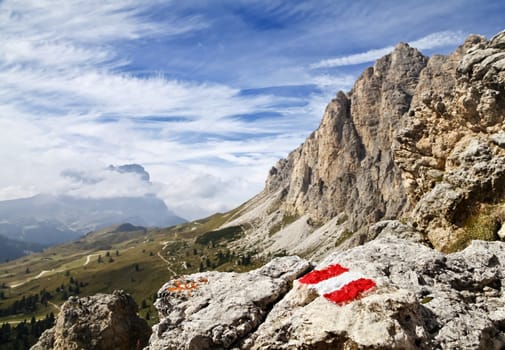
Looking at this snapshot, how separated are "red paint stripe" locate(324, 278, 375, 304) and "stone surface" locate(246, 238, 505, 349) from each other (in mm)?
505

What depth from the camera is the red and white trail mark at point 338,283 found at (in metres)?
20.5

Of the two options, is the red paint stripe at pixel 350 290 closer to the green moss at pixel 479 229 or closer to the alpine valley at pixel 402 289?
the alpine valley at pixel 402 289

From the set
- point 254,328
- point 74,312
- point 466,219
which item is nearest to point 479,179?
point 466,219

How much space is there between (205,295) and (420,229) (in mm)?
29605

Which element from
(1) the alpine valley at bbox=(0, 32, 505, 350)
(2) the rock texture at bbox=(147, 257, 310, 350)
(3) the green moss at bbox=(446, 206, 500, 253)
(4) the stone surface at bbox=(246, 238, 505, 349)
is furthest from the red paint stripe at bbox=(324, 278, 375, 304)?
(3) the green moss at bbox=(446, 206, 500, 253)

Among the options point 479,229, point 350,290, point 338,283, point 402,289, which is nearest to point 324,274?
point 338,283

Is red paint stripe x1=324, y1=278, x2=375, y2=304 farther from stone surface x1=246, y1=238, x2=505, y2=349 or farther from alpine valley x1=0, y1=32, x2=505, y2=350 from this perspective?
stone surface x1=246, y1=238, x2=505, y2=349

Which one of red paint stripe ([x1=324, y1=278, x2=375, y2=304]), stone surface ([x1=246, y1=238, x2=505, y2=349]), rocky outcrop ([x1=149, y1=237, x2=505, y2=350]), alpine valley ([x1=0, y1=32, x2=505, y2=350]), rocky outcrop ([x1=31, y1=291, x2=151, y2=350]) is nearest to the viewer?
stone surface ([x1=246, y1=238, x2=505, y2=349])

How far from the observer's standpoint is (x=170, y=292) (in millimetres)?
29953

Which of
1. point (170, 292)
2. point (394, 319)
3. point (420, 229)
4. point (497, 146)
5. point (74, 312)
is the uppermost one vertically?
point (497, 146)

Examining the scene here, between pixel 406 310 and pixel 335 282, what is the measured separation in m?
4.47

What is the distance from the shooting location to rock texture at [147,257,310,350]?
23.1 meters

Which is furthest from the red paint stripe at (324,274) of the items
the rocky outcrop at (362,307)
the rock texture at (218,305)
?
the rock texture at (218,305)

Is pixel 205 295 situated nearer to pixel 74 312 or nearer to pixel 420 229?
pixel 74 312
